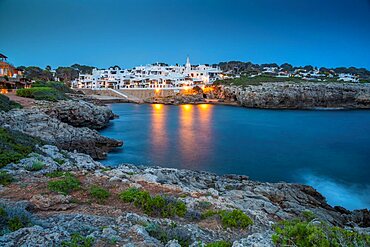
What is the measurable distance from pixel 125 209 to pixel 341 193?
1580 cm

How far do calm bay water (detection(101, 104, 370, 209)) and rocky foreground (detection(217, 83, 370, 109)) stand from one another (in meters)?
23.8

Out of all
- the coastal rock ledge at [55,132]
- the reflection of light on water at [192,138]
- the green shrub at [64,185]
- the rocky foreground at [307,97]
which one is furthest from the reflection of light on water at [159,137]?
the rocky foreground at [307,97]

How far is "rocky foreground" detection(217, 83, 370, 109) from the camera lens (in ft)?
234

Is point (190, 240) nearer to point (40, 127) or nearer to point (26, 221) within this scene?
point (26, 221)

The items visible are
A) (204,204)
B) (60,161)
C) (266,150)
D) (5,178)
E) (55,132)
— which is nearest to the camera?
(204,204)

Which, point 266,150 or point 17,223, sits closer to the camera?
point 17,223

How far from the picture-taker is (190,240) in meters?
5.94

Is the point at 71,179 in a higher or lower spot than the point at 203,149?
higher

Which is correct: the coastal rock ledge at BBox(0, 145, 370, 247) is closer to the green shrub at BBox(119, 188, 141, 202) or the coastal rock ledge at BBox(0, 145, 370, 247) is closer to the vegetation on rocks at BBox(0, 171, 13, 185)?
the green shrub at BBox(119, 188, 141, 202)

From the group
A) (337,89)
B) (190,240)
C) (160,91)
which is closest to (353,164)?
(190,240)

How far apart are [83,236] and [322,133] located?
4018 cm

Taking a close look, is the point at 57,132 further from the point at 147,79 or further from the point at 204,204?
the point at 147,79

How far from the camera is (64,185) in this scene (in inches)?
346

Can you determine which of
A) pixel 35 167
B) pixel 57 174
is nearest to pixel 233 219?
pixel 57 174
